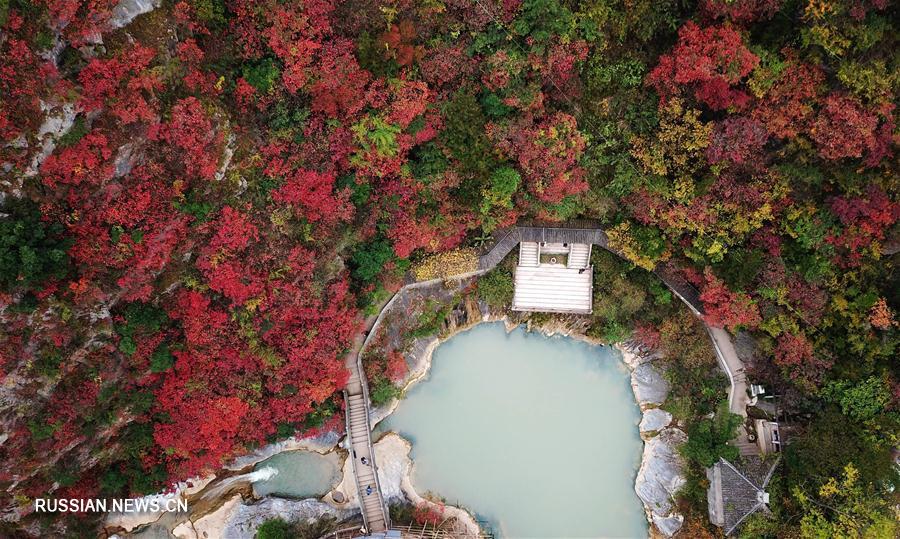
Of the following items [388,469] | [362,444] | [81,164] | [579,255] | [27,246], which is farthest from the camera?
[388,469]

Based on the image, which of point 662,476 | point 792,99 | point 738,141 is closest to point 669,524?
point 662,476

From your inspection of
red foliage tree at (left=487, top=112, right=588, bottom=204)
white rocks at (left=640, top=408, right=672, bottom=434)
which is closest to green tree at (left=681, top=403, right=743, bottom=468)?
Result: white rocks at (left=640, top=408, right=672, bottom=434)

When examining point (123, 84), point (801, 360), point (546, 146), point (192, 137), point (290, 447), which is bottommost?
point (290, 447)

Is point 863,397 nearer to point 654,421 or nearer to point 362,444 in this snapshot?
point 654,421

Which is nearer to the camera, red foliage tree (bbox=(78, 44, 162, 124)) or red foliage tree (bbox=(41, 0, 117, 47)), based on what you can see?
red foliage tree (bbox=(41, 0, 117, 47))

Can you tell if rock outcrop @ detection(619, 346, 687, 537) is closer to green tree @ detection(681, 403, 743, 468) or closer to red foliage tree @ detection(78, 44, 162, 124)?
green tree @ detection(681, 403, 743, 468)

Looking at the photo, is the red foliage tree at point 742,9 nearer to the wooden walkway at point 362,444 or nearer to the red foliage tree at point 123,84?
the wooden walkway at point 362,444

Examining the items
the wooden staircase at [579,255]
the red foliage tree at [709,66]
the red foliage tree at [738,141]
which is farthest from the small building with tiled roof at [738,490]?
the red foliage tree at [709,66]
